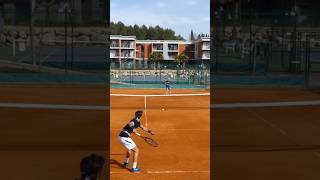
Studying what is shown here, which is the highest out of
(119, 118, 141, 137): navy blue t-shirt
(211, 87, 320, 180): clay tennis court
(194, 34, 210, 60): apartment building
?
(194, 34, 210, 60): apartment building

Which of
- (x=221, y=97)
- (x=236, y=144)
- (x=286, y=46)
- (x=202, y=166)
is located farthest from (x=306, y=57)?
(x=202, y=166)

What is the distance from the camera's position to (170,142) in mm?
14945

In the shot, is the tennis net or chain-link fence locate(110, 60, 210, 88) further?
chain-link fence locate(110, 60, 210, 88)

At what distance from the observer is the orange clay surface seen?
1076 cm

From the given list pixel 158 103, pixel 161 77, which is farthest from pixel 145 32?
pixel 158 103

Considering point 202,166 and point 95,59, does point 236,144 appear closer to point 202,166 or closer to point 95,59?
point 202,166

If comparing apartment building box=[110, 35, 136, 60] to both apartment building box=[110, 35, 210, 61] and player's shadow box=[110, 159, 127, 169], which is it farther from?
player's shadow box=[110, 159, 127, 169]

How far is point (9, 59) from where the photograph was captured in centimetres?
1580

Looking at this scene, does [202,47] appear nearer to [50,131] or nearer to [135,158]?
[50,131]

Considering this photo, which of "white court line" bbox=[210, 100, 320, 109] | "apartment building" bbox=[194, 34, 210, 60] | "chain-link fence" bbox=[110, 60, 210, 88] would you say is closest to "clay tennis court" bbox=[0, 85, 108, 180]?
"white court line" bbox=[210, 100, 320, 109]

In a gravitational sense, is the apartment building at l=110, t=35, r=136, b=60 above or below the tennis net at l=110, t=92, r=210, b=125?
above

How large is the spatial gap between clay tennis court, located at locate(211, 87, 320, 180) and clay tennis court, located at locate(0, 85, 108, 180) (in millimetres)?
2843

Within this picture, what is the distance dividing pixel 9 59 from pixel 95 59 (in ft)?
20.1

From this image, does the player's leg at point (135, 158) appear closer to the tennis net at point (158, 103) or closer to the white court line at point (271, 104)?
the tennis net at point (158, 103)
